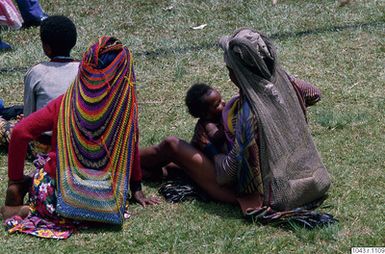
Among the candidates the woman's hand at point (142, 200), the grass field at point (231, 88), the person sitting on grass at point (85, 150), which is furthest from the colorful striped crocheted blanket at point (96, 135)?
the woman's hand at point (142, 200)

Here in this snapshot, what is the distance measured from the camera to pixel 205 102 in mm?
5207

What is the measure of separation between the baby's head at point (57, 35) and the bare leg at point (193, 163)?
88 centimetres

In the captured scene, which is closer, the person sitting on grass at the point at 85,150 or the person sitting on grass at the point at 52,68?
the person sitting on grass at the point at 85,150

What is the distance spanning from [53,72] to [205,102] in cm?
104

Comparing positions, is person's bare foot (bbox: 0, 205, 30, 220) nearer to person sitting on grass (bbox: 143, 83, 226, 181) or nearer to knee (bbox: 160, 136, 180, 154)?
knee (bbox: 160, 136, 180, 154)

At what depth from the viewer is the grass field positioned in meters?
4.73

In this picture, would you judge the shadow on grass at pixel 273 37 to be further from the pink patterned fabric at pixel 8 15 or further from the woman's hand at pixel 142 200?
the woman's hand at pixel 142 200

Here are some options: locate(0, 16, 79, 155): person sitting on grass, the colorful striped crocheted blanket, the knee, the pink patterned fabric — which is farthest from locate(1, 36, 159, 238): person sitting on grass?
the pink patterned fabric

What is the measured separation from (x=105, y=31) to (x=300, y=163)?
493cm

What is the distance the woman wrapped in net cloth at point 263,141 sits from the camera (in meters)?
4.86

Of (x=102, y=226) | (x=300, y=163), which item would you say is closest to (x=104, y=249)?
(x=102, y=226)

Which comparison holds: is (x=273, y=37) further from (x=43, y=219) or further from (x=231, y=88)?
(x=43, y=219)

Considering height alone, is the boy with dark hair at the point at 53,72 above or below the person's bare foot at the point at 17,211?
above

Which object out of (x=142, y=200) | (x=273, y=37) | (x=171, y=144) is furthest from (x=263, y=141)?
(x=273, y=37)
